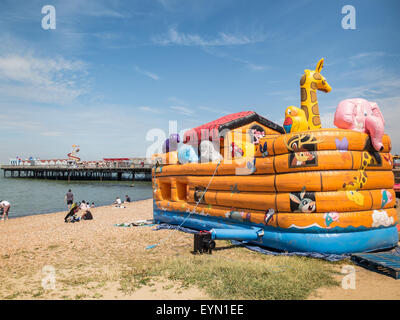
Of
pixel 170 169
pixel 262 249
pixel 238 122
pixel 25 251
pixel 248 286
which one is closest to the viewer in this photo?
pixel 248 286

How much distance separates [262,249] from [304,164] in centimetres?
235

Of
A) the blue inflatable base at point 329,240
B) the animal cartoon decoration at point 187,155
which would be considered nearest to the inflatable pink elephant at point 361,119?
the blue inflatable base at point 329,240

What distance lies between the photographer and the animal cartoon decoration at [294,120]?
7.13m

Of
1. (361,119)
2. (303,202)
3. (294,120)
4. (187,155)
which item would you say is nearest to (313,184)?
(303,202)

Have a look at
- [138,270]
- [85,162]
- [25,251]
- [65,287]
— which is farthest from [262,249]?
[85,162]

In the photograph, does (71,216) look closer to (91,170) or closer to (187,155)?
(187,155)

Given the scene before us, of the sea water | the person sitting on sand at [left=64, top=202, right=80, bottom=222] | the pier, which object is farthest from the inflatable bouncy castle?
the pier

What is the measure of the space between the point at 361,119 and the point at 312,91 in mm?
1581

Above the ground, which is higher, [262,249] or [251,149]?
[251,149]

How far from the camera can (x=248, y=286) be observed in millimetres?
4629

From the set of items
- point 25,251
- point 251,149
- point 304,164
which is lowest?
point 25,251

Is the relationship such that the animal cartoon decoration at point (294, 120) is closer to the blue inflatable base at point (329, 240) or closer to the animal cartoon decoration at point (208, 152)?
the animal cartoon decoration at point (208, 152)
